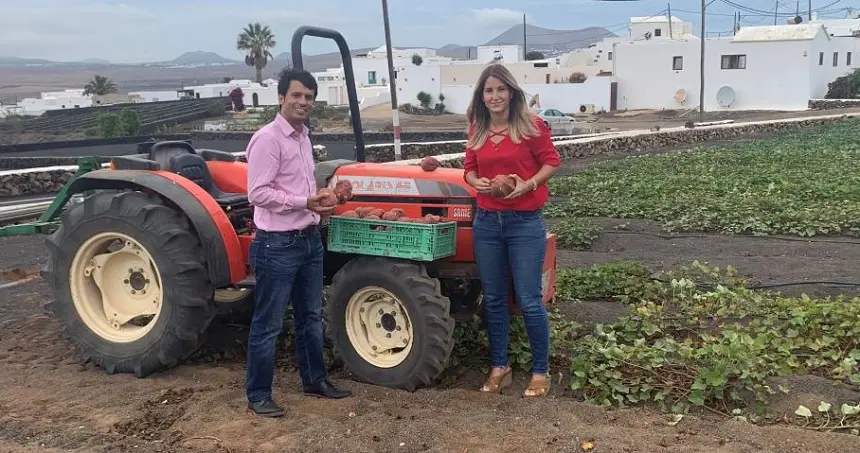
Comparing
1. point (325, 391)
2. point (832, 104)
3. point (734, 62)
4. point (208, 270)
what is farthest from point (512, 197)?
point (734, 62)

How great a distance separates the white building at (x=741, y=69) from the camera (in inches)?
1980

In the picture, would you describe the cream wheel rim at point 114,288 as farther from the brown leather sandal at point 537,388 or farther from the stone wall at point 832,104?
the stone wall at point 832,104

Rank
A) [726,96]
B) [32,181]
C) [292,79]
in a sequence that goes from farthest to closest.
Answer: [726,96] < [32,181] < [292,79]

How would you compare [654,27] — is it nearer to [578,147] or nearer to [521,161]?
[578,147]

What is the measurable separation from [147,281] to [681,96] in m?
52.4

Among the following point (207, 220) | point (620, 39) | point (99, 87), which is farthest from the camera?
point (99, 87)

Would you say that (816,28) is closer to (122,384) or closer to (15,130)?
(15,130)

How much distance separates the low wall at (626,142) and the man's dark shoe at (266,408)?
37.3ft

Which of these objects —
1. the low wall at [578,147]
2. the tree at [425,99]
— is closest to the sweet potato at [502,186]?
the low wall at [578,147]

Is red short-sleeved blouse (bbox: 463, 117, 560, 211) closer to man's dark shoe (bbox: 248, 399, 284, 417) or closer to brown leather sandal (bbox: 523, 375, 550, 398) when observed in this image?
brown leather sandal (bbox: 523, 375, 550, 398)

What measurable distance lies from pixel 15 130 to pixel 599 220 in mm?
44623

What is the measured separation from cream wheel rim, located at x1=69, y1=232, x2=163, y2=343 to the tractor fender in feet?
1.45

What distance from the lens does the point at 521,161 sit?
176 inches

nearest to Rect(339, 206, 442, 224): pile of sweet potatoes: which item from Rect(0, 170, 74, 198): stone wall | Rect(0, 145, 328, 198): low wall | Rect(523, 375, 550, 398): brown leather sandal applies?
Rect(523, 375, 550, 398): brown leather sandal
